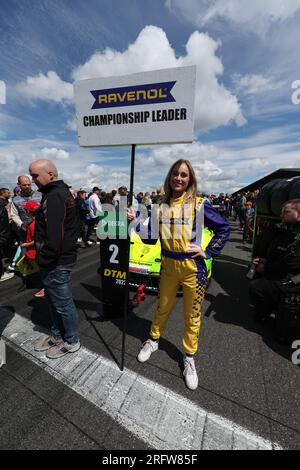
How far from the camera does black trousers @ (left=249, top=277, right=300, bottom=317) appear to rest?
9.09 ft

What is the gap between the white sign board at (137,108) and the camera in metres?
1.73

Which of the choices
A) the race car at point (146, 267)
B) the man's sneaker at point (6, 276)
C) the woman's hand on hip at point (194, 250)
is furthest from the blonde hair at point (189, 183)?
the man's sneaker at point (6, 276)

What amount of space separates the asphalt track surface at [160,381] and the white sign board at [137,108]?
7.21ft

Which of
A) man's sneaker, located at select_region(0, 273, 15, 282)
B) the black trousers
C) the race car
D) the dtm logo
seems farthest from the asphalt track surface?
the dtm logo

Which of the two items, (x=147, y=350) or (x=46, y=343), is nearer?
(x=147, y=350)

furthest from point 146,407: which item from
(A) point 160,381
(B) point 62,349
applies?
(B) point 62,349

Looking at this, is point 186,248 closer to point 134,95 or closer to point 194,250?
point 194,250

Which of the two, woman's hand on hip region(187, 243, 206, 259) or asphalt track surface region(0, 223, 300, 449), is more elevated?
woman's hand on hip region(187, 243, 206, 259)

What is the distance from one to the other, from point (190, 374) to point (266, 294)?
153 centimetres

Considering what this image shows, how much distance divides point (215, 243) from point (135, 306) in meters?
1.98

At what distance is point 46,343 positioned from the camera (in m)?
2.46

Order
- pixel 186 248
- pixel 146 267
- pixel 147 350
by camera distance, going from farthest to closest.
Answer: pixel 146 267, pixel 147 350, pixel 186 248

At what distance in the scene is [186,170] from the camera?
6.30 ft

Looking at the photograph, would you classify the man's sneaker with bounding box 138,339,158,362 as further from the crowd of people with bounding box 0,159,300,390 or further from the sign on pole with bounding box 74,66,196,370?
the sign on pole with bounding box 74,66,196,370
